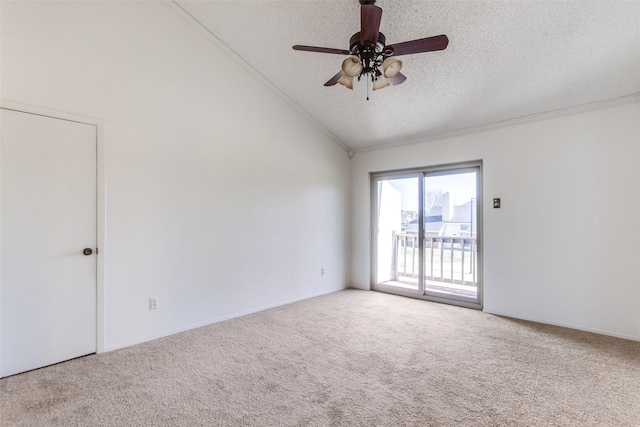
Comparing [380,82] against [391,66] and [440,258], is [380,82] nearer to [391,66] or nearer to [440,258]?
[391,66]

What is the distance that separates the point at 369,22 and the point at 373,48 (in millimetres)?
229

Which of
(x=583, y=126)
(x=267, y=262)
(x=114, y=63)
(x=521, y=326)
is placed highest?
(x=114, y=63)

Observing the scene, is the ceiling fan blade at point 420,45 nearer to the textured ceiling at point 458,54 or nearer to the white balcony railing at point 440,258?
the textured ceiling at point 458,54

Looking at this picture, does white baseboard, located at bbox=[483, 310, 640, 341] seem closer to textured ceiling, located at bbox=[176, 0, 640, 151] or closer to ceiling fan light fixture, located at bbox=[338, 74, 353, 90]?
textured ceiling, located at bbox=[176, 0, 640, 151]

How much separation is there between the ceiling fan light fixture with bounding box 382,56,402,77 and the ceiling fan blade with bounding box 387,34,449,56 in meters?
0.08

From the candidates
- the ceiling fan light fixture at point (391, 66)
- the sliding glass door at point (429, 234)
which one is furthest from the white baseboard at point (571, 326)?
the ceiling fan light fixture at point (391, 66)

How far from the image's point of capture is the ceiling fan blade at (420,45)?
2062 mm

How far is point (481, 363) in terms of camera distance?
252cm

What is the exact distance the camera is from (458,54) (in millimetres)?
2877

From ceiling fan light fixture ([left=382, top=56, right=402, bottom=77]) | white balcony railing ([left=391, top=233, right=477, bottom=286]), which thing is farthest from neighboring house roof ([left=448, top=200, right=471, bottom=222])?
ceiling fan light fixture ([left=382, top=56, right=402, bottom=77])

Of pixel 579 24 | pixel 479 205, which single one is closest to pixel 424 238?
pixel 479 205

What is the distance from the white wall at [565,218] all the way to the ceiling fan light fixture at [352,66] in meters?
2.49

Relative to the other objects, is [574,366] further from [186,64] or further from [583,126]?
[186,64]

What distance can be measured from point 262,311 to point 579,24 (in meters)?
4.33
